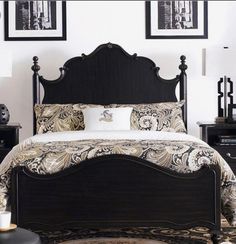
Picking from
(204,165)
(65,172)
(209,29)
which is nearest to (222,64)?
(209,29)

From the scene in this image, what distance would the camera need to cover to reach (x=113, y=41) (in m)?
5.25

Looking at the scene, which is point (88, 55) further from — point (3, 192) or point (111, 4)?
point (3, 192)

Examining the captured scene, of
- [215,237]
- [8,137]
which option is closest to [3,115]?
[8,137]

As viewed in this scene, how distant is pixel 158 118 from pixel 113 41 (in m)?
1.03

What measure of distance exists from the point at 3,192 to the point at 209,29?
2.84 m

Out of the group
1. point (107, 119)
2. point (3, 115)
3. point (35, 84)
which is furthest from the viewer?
point (35, 84)

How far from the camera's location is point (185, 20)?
525cm

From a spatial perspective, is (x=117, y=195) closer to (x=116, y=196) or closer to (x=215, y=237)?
(x=116, y=196)

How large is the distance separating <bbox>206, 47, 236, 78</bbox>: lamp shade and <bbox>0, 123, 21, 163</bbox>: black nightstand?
182 centimetres

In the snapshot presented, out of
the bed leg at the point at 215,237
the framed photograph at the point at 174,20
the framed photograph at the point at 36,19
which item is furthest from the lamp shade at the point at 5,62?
the bed leg at the point at 215,237

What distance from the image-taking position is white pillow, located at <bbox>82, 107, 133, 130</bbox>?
14.8ft

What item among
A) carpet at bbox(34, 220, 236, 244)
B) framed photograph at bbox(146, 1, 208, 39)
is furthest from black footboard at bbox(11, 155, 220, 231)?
framed photograph at bbox(146, 1, 208, 39)

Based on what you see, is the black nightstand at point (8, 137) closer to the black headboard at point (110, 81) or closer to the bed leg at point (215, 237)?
the black headboard at point (110, 81)

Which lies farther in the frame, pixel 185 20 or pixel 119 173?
pixel 185 20
